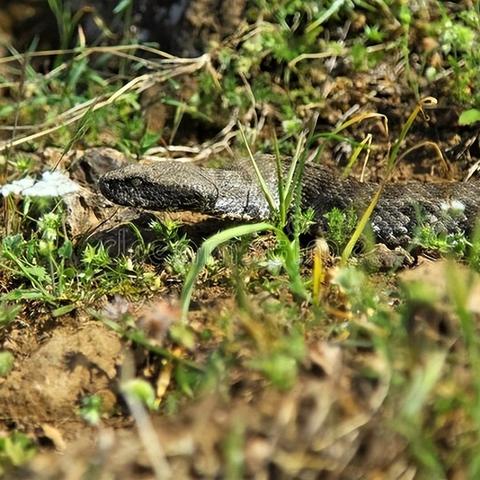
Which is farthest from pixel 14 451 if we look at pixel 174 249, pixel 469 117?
pixel 469 117

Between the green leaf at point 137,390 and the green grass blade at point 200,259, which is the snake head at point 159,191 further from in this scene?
the green leaf at point 137,390

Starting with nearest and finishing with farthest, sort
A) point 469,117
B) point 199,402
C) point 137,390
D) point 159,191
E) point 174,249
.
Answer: point 199,402 < point 137,390 < point 174,249 < point 159,191 < point 469,117

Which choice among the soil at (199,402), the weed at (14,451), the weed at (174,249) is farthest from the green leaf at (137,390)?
the weed at (174,249)

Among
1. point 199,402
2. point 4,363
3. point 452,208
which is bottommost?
point 4,363

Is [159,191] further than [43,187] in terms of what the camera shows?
Yes

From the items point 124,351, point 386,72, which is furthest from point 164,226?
point 386,72

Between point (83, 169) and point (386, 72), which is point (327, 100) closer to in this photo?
point (386, 72)

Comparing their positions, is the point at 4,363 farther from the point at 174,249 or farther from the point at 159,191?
the point at 159,191

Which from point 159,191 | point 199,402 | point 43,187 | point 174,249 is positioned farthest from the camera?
point 159,191
